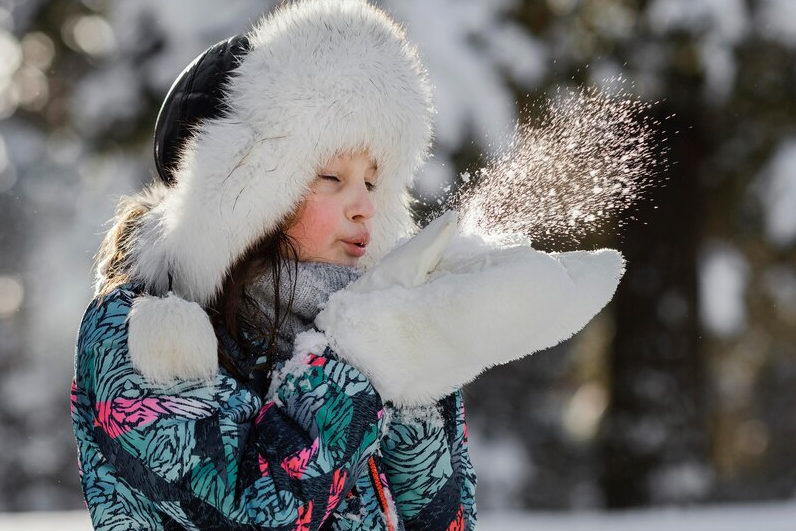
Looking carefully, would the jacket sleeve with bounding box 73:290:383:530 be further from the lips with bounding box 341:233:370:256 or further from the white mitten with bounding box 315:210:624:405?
the lips with bounding box 341:233:370:256

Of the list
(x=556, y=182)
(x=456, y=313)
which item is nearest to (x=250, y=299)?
(x=456, y=313)

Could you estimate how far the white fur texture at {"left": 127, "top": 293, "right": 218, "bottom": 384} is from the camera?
1.50 m

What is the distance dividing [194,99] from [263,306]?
0.42 m

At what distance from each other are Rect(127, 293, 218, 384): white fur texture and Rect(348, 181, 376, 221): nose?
375 millimetres

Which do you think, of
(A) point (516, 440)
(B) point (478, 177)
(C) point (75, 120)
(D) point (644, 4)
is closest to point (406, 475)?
(B) point (478, 177)

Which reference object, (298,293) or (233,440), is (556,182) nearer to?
(298,293)

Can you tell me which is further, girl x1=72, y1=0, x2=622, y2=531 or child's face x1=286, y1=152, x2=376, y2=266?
child's face x1=286, y1=152, x2=376, y2=266

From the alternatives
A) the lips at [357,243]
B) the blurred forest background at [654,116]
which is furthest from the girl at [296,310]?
the blurred forest background at [654,116]

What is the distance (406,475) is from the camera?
5.62 feet

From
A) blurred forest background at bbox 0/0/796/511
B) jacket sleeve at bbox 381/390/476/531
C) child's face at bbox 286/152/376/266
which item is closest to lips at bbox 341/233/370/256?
child's face at bbox 286/152/376/266

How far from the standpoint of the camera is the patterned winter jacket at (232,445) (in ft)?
4.86

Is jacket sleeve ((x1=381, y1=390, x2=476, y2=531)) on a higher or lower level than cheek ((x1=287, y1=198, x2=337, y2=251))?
lower

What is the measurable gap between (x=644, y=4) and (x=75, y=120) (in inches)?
145

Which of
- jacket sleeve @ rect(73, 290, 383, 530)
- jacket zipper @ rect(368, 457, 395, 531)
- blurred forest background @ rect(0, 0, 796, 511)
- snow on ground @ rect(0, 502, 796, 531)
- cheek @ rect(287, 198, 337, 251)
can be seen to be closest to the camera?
jacket sleeve @ rect(73, 290, 383, 530)
